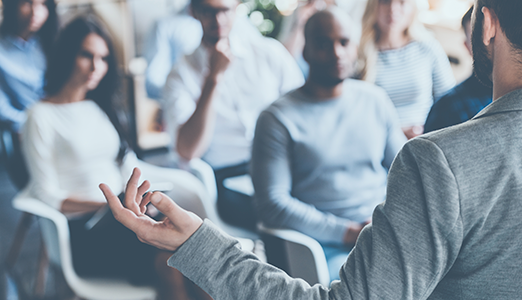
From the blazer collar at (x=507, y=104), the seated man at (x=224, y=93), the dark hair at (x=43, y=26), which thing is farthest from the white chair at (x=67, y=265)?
the blazer collar at (x=507, y=104)

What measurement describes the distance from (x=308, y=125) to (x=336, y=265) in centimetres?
51

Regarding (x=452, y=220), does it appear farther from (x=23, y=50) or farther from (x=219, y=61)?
(x=23, y=50)

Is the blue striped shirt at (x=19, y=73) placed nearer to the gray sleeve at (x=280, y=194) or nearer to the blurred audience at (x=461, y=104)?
the gray sleeve at (x=280, y=194)

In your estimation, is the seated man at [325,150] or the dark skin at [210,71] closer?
the seated man at [325,150]

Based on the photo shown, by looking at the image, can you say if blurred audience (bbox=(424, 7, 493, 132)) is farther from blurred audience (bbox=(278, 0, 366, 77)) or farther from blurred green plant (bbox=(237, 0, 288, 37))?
blurred green plant (bbox=(237, 0, 288, 37))

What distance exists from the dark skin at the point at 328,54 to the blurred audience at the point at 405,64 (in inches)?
28.7

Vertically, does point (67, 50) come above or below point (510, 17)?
below

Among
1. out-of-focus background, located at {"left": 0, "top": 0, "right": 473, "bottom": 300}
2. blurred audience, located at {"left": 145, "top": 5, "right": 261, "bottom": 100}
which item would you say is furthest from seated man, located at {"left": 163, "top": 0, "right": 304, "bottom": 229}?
out-of-focus background, located at {"left": 0, "top": 0, "right": 473, "bottom": 300}

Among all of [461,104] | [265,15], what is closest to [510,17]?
[461,104]

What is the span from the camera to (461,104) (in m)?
1.33

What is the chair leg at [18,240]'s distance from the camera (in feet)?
7.59

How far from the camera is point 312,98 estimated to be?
1.64 m

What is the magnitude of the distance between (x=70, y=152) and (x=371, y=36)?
166 centimetres

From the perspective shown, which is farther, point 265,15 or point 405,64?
point 265,15
